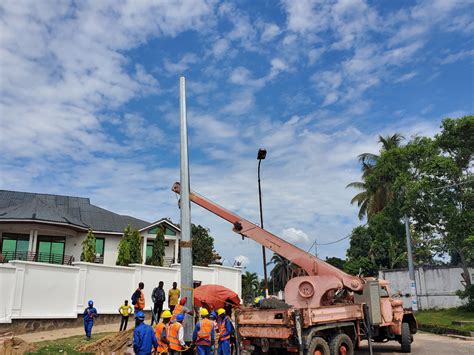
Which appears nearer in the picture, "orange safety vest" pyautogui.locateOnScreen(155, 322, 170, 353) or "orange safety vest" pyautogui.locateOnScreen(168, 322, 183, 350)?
"orange safety vest" pyautogui.locateOnScreen(168, 322, 183, 350)

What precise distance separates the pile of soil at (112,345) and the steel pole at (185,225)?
3322mm

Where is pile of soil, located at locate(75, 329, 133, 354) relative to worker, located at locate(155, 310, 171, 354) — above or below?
below

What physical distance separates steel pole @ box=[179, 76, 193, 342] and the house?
15.4m

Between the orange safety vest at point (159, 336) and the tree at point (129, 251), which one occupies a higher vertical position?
the tree at point (129, 251)

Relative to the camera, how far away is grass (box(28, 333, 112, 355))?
11695mm

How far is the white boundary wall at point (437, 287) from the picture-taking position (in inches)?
1224

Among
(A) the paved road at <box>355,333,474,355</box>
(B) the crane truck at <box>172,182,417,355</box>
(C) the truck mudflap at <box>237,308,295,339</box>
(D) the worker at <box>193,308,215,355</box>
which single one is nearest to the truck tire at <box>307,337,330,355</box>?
(B) the crane truck at <box>172,182,417,355</box>

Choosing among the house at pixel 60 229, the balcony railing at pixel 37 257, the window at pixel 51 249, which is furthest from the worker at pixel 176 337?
the window at pixel 51 249

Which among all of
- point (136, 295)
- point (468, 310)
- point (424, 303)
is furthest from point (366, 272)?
point (136, 295)

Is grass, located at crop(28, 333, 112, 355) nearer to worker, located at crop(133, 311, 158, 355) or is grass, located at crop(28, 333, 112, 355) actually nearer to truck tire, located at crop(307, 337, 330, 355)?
worker, located at crop(133, 311, 158, 355)

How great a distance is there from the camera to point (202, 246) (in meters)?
34.1

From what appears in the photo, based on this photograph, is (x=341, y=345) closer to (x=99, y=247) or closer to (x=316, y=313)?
(x=316, y=313)

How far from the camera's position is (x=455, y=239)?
23.8 metres

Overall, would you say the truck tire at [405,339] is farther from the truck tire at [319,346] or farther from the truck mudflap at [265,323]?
the truck mudflap at [265,323]
